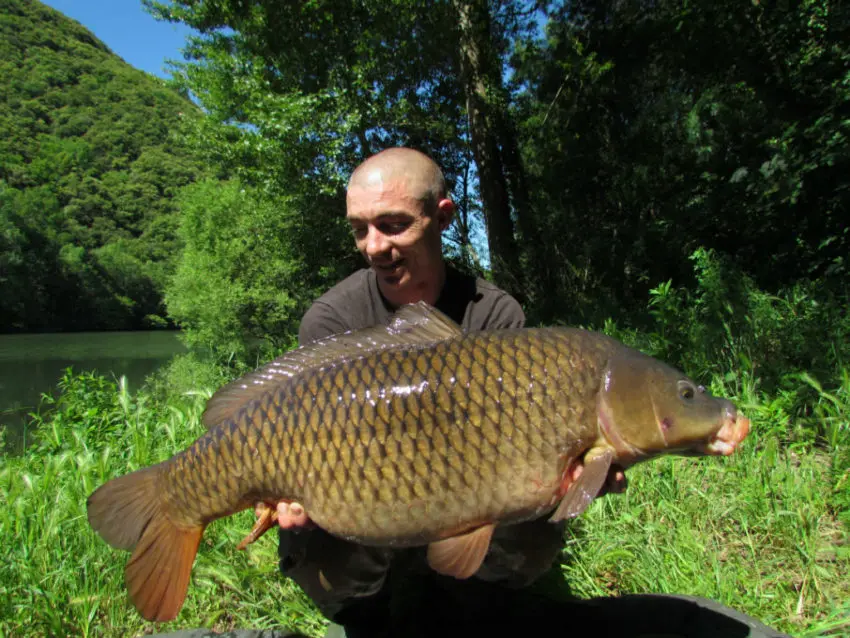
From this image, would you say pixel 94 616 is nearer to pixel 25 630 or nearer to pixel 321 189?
pixel 25 630

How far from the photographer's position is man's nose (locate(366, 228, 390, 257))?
1382 mm

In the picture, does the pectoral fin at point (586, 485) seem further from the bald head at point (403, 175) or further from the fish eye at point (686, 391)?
the bald head at point (403, 175)

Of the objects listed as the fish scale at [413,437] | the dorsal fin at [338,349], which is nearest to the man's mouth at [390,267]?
the dorsal fin at [338,349]

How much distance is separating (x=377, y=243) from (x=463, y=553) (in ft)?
2.46

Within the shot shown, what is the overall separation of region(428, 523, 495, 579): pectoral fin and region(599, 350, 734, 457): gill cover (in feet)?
0.97

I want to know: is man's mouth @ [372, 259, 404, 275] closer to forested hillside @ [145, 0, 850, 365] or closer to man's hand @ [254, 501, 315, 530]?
man's hand @ [254, 501, 315, 530]

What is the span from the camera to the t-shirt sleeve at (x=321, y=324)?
5.01 feet

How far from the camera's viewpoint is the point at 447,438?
98 cm

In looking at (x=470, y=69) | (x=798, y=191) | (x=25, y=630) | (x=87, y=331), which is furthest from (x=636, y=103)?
(x=87, y=331)

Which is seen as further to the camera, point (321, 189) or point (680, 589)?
point (321, 189)

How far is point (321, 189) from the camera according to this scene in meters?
7.36

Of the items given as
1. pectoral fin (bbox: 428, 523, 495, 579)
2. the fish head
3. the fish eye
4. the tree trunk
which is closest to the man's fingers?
pectoral fin (bbox: 428, 523, 495, 579)

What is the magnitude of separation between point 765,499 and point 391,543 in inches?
49.4

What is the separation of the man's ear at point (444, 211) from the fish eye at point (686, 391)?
2.50 ft
